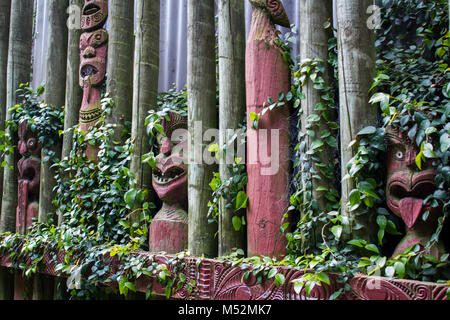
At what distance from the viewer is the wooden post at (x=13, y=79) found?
5.43 metres

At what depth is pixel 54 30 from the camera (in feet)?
17.2

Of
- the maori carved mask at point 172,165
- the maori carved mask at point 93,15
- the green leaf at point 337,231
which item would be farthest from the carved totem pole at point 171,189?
the maori carved mask at point 93,15

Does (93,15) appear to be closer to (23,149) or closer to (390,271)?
(23,149)

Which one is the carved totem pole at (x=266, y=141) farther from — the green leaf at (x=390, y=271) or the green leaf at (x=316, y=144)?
the green leaf at (x=390, y=271)

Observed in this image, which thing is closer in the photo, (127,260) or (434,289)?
(434,289)

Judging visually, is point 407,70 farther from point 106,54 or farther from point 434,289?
point 106,54

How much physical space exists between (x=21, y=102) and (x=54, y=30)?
0.98 m

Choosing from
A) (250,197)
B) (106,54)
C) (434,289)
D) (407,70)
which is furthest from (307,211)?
(106,54)

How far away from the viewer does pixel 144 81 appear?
161 inches

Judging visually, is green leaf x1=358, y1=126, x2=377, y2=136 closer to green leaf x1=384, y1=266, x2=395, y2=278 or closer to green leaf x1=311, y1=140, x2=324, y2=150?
green leaf x1=311, y1=140, x2=324, y2=150

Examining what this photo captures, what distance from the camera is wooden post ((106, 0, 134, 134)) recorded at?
14.3ft

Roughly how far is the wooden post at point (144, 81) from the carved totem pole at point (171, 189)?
225 mm

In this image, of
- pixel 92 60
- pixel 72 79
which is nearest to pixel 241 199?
pixel 92 60

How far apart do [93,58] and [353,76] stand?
9.68 ft
